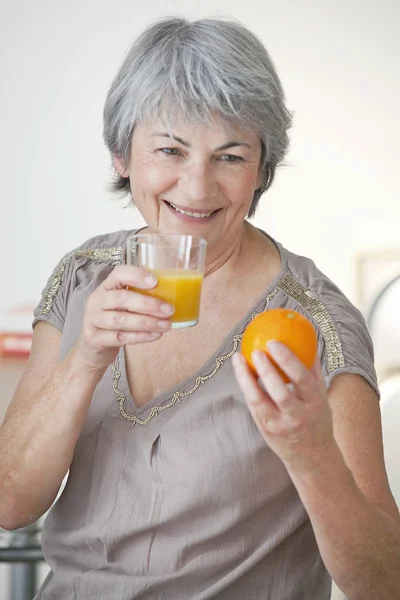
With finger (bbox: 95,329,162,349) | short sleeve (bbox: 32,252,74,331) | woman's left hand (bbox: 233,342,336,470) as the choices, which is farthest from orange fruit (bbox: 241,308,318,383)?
short sleeve (bbox: 32,252,74,331)

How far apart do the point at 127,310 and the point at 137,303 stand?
0.04 m

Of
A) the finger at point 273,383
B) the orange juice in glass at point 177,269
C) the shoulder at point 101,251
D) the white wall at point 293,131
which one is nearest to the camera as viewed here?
the finger at point 273,383

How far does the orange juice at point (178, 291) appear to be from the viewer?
49.8 inches

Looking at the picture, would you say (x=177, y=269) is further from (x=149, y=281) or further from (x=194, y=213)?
(x=194, y=213)

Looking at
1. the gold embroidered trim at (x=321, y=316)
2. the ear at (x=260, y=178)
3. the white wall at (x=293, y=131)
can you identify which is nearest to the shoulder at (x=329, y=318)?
the gold embroidered trim at (x=321, y=316)

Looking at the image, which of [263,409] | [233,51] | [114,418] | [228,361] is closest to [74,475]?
[114,418]

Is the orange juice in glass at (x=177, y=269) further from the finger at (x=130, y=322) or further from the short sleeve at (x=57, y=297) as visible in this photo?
the short sleeve at (x=57, y=297)

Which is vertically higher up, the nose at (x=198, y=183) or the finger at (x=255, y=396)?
the nose at (x=198, y=183)

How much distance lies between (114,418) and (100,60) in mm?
2456

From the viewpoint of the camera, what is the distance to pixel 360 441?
140 centimetres

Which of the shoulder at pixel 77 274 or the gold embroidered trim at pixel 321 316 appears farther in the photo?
the shoulder at pixel 77 274

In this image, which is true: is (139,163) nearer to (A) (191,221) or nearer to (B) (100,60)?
(A) (191,221)

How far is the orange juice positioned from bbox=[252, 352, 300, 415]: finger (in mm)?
246

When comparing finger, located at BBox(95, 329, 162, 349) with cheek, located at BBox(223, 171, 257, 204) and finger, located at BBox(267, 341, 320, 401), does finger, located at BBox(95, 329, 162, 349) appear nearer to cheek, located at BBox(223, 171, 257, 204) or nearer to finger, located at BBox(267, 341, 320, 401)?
finger, located at BBox(267, 341, 320, 401)
